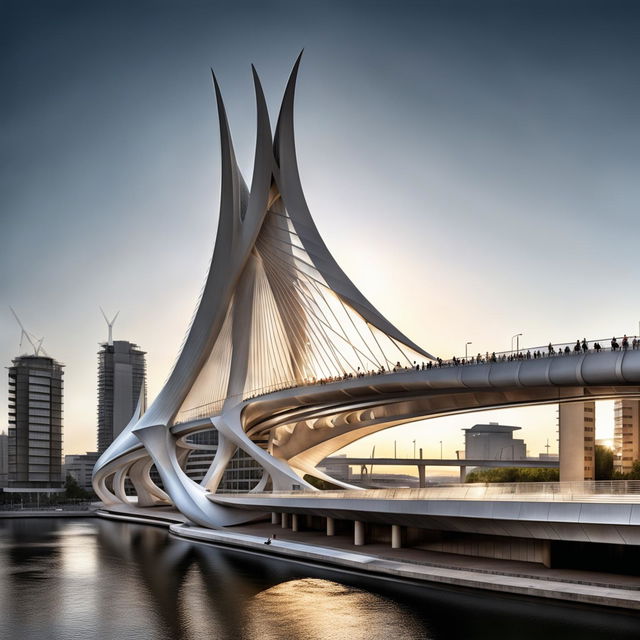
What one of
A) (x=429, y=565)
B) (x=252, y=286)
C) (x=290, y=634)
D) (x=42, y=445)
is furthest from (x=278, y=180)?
(x=42, y=445)

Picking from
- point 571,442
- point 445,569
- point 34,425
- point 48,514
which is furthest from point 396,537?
point 34,425

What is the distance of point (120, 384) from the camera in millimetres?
131875

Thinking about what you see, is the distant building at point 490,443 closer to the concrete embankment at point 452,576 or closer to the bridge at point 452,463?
the bridge at point 452,463

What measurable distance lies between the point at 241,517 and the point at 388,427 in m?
10.4

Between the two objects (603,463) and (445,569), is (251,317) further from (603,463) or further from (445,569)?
(603,463)

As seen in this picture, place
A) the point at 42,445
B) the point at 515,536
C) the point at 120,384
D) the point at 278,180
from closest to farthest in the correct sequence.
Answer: the point at 515,536, the point at 278,180, the point at 42,445, the point at 120,384

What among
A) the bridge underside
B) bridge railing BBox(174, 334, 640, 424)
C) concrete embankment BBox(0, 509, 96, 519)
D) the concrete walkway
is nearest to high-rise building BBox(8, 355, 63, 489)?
concrete embankment BBox(0, 509, 96, 519)

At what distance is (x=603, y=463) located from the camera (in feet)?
179

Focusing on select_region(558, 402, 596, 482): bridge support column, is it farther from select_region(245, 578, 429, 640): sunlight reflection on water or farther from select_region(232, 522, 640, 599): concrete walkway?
select_region(245, 578, 429, 640): sunlight reflection on water

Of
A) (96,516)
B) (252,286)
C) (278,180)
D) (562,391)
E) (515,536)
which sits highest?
(278,180)

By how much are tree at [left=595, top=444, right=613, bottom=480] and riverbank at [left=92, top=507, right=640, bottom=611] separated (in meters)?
27.5

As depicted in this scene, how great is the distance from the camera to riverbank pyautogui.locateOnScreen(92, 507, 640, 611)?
18672mm

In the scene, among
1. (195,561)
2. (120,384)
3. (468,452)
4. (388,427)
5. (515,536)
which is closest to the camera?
(515,536)

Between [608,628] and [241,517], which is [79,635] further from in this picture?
[241,517]
